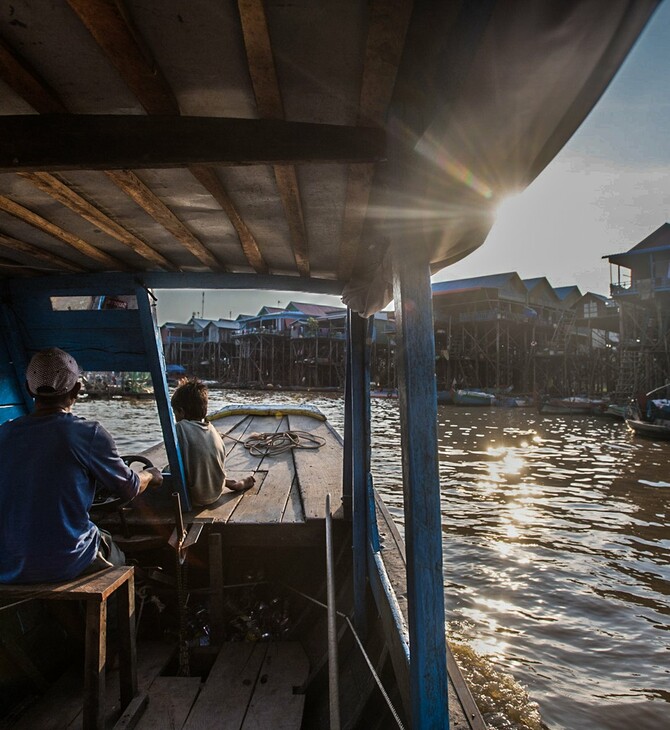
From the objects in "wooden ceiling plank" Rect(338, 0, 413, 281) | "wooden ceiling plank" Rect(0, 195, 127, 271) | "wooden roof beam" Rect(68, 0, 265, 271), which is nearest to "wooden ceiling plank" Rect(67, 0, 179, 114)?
"wooden roof beam" Rect(68, 0, 265, 271)

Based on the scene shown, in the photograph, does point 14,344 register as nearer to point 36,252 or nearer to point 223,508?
point 36,252

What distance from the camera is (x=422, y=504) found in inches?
62.9

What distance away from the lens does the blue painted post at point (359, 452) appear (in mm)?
3053

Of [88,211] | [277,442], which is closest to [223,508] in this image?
[88,211]

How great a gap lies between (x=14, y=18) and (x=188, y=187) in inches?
36.1

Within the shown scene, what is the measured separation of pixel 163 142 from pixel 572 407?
24.1 metres

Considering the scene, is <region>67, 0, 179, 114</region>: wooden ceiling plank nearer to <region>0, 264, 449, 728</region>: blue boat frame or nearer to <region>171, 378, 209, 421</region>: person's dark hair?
<region>0, 264, 449, 728</region>: blue boat frame

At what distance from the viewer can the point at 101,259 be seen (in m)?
3.22

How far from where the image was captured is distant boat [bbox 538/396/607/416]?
22177 millimetres

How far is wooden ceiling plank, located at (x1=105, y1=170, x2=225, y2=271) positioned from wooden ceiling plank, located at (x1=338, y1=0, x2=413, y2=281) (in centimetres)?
86

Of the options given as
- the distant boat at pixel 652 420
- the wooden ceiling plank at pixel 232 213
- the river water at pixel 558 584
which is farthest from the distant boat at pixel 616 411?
the wooden ceiling plank at pixel 232 213

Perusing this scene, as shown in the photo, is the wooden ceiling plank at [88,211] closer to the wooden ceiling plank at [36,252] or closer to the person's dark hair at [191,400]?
the wooden ceiling plank at [36,252]

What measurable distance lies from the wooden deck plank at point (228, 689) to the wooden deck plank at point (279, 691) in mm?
45

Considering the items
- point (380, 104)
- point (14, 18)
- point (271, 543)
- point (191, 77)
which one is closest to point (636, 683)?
point (271, 543)
